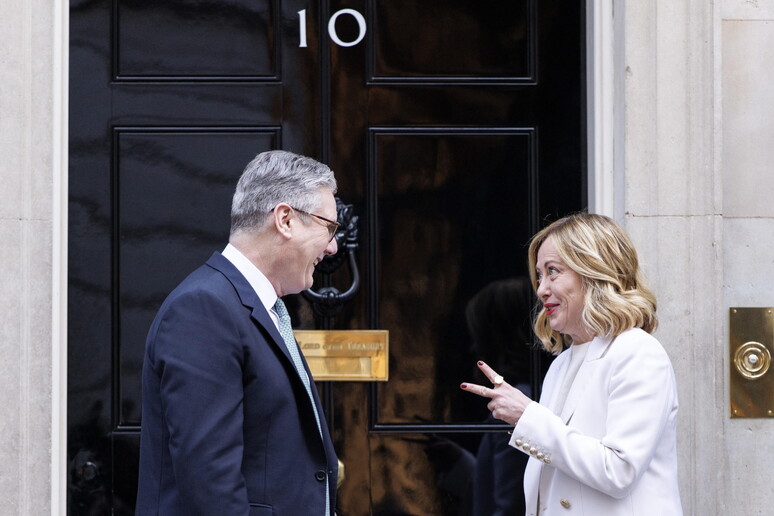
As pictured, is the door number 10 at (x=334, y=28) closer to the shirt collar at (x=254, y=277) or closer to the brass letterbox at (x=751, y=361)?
the shirt collar at (x=254, y=277)

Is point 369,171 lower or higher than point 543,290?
higher

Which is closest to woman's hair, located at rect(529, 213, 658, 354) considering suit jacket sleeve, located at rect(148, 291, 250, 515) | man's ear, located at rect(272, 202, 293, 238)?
man's ear, located at rect(272, 202, 293, 238)

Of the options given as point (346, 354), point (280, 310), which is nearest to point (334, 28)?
point (346, 354)

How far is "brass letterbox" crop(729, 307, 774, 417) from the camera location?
11.5 ft

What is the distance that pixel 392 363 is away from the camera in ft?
12.2

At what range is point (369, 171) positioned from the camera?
3.73 meters

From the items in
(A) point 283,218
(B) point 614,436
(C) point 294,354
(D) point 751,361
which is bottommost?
(B) point 614,436

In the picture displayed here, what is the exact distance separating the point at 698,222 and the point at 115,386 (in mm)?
2142

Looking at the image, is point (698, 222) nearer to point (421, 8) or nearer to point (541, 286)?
point (541, 286)

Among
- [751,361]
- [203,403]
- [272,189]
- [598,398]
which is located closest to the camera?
[203,403]


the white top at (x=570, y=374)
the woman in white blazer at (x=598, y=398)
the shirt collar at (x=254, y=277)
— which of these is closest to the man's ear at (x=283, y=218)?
the shirt collar at (x=254, y=277)

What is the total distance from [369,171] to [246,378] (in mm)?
1612

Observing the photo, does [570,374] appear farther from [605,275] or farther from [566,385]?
[605,275]

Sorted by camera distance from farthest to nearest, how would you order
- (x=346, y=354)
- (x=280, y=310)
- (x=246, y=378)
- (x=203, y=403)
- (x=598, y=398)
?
(x=346, y=354) < (x=598, y=398) < (x=280, y=310) < (x=246, y=378) < (x=203, y=403)
